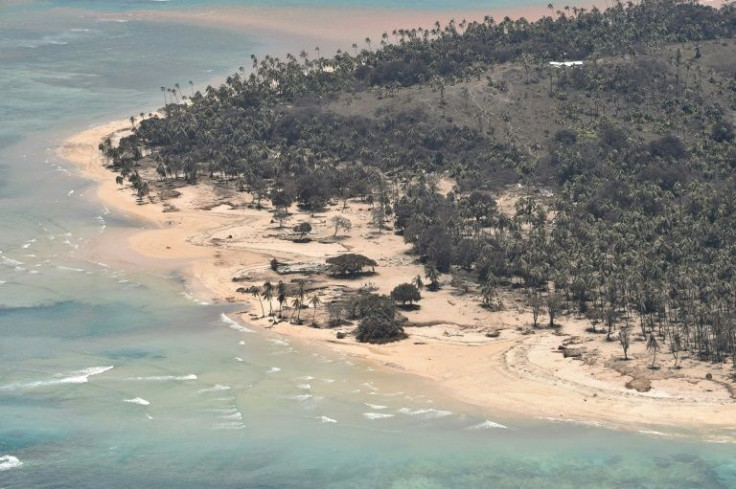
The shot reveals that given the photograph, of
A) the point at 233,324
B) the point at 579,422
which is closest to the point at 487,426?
the point at 579,422

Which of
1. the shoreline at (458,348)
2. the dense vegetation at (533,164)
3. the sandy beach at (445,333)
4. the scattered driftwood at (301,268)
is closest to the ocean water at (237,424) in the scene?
the shoreline at (458,348)

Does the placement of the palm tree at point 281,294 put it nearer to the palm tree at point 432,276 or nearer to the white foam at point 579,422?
the palm tree at point 432,276

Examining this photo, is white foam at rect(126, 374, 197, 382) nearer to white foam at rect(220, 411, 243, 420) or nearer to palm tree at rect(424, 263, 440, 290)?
white foam at rect(220, 411, 243, 420)

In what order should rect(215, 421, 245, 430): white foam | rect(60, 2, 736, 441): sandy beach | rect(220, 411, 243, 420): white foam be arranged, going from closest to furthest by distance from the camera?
rect(215, 421, 245, 430): white foam → rect(220, 411, 243, 420): white foam → rect(60, 2, 736, 441): sandy beach

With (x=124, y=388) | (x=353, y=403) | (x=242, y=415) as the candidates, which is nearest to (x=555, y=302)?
(x=353, y=403)

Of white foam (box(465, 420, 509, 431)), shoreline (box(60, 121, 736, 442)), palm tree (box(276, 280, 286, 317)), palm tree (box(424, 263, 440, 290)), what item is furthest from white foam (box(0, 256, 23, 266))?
white foam (box(465, 420, 509, 431))

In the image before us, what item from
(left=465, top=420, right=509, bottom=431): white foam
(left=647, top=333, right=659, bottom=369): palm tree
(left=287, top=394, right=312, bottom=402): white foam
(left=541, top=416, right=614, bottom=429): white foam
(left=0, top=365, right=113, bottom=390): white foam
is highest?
(left=647, top=333, right=659, bottom=369): palm tree

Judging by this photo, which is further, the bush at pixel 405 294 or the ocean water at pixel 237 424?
the bush at pixel 405 294
